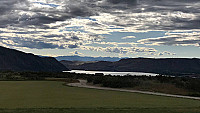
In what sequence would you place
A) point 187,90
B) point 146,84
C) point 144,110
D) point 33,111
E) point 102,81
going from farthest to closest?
point 102,81 → point 146,84 → point 187,90 → point 144,110 → point 33,111

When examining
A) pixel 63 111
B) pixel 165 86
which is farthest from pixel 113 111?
pixel 165 86

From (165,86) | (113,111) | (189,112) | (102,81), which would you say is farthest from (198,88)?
(113,111)

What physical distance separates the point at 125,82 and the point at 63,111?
108ft

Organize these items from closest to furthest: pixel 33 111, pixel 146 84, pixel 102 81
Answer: pixel 33 111 < pixel 146 84 < pixel 102 81

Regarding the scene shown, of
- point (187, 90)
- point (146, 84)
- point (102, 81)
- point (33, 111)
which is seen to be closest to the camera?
point (33, 111)

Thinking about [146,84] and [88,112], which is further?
[146,84]

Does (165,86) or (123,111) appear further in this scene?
(165,86)

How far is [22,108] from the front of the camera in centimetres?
1933

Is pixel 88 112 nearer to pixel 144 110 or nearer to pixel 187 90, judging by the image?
pixel 144 110

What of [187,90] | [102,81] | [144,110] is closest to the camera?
[144,110]

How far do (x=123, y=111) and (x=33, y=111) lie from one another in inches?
278

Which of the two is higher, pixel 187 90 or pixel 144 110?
pixel 144 110

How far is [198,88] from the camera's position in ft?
154

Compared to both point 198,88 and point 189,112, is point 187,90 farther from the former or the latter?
point 189,112
